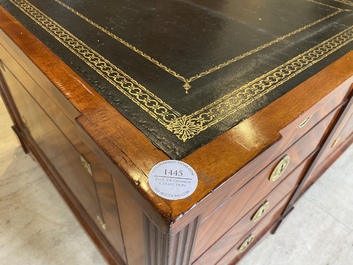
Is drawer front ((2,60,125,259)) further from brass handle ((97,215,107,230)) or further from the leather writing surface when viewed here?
the leather writing surface

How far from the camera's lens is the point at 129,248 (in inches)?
30.3

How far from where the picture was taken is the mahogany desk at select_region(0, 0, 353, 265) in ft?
1.53

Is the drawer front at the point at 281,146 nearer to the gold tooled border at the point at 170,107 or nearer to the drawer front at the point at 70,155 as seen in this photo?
the gold tooled border at the point at 170,107

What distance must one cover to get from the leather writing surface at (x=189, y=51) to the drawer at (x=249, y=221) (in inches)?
10.7

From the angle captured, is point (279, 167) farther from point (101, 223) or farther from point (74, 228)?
point (74, 228)

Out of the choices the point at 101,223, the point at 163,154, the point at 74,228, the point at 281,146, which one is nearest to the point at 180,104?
the point at 163,154

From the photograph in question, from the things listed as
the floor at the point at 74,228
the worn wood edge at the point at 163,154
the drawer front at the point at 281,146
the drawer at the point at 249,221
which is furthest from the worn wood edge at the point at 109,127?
the floor at the point at 74,228

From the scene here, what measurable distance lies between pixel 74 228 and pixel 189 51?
87 cm

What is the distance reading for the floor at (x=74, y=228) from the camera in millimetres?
1097

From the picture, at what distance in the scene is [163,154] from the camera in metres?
0.46

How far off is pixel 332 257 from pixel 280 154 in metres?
0.74

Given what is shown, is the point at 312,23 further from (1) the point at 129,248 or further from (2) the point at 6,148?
(2) the point at 6,148

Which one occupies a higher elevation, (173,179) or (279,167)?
(173,179)

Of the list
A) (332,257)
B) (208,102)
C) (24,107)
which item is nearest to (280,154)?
(208,102)
